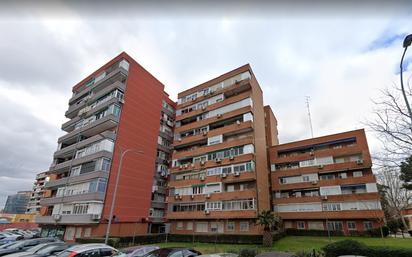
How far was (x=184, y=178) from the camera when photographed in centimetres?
4134

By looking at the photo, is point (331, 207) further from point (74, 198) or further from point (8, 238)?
point (8, 238)

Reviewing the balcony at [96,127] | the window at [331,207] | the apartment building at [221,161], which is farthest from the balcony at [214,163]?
the window at [331,207]

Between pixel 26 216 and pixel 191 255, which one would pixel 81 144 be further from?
pixel 26 216

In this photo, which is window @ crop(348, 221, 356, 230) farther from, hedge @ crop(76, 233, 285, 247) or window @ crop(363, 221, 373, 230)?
hedge @ crop(76, 233, 285, 247)

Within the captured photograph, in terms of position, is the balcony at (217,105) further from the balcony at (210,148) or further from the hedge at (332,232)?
the hedge at (332,232)

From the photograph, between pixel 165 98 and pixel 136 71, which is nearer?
pixel 136 71

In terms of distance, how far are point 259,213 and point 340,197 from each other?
14564 millimetres

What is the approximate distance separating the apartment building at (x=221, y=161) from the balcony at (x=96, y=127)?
12.5 meters

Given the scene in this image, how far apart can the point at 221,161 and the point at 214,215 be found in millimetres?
7833

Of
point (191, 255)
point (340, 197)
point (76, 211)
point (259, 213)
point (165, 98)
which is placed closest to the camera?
point (191, 255)

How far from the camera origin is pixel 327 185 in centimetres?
3869

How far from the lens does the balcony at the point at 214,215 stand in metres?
31.5

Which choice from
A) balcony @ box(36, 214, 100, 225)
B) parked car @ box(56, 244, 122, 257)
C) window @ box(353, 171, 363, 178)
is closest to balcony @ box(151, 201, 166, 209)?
balcony @ box(36, 214, 100, 225)

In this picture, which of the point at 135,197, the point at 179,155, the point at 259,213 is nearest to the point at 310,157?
the point at 259,213
